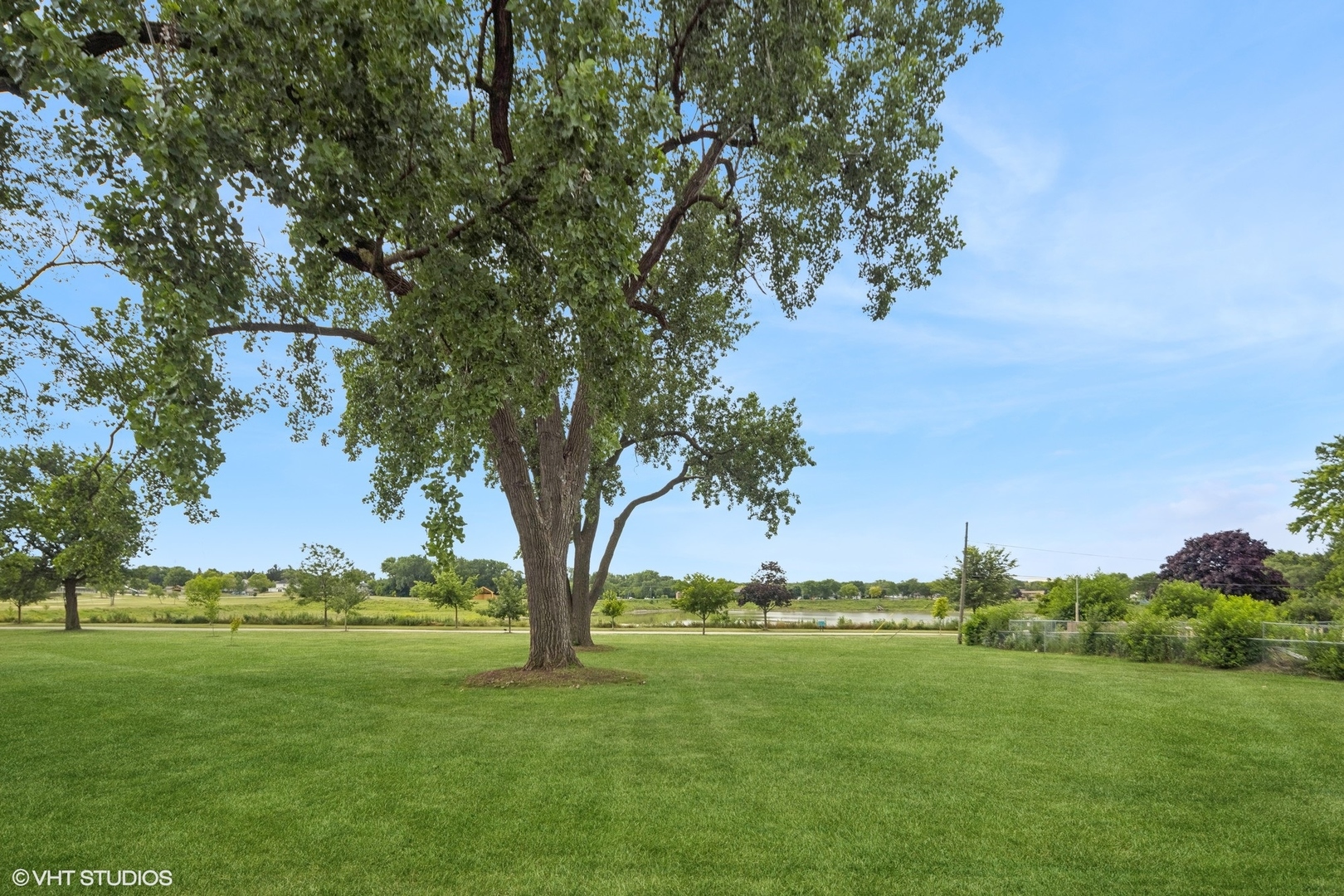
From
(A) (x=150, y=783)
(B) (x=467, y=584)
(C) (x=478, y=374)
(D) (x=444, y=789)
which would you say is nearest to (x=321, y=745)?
(A) (x=150, y=783)

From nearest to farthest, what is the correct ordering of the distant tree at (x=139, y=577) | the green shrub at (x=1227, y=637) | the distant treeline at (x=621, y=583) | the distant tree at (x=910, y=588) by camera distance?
the green shrub at (x=1227, y=637)
the distant tree at (x=139, y=577)
the distant treeline at (x=621, y=583)
the distant tree at (x=910, y=588)

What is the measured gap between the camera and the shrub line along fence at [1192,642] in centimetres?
1872

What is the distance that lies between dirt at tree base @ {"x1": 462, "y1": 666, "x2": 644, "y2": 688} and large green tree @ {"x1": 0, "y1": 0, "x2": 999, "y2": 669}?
55cm

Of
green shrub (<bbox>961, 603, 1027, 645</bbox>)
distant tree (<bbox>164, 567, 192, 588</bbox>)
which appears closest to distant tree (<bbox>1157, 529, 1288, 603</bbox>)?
green shrub (<bbox>961, 603, 1027, 645</bbox>)

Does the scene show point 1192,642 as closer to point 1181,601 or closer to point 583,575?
point 1181,601

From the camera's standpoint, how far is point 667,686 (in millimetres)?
13984

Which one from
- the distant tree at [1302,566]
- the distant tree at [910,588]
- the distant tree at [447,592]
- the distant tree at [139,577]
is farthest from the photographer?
the distant tree at [910,588]

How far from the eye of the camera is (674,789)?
6652mm

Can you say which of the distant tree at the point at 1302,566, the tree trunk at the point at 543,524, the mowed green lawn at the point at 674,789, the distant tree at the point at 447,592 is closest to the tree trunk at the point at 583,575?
the tree trunk at the point at 543,524

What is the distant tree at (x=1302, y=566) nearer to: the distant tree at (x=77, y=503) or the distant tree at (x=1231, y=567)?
the distant tree at (x=1231, y=567)

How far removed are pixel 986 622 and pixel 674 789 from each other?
94.7 ft

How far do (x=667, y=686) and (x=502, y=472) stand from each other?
5319 millimetres

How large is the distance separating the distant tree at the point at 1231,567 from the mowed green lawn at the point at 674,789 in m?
38.2

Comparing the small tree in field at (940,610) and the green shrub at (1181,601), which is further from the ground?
the green shrub at (1181,601)
